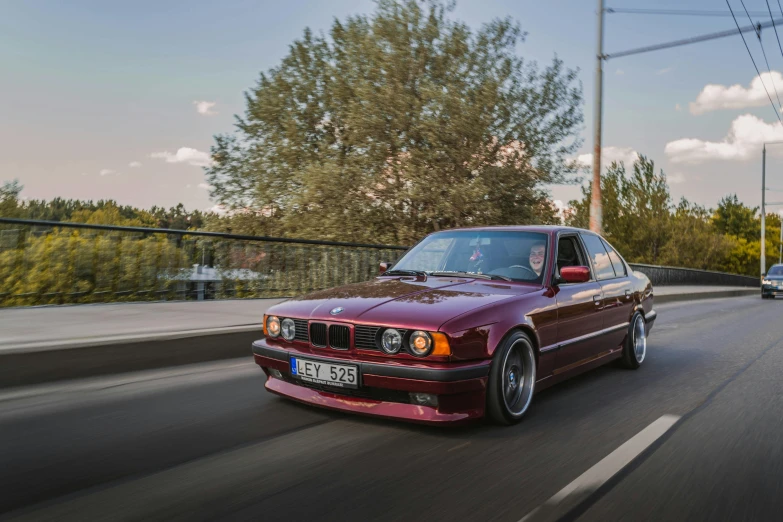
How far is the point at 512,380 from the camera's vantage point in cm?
438

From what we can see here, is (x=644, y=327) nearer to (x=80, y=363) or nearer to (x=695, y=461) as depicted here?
(x=695, y=461)

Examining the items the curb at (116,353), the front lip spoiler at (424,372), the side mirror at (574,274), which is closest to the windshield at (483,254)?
the side mirror at (574,274)

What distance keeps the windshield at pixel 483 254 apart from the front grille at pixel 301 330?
4.83 feet

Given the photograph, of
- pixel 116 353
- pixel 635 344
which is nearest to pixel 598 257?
pixel 635 344

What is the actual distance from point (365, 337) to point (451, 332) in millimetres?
551

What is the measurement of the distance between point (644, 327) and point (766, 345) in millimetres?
3187

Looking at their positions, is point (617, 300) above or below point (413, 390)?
above

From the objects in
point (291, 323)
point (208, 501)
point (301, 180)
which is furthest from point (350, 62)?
point (208, 501)

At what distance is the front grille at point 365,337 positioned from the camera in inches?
158

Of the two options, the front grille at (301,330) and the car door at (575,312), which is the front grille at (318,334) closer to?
the front grille at (301,330)

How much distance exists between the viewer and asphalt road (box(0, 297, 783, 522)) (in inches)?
113

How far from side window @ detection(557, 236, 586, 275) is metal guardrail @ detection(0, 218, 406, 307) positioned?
6.11 meters

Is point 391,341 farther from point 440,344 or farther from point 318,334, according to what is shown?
point 318,334

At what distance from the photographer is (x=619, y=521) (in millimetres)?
2762
